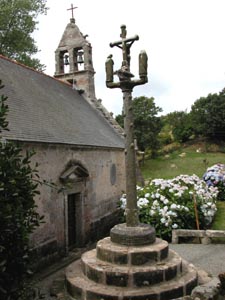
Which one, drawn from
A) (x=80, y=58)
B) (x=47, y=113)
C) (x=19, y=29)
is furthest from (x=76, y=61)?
(x=47, y=113)

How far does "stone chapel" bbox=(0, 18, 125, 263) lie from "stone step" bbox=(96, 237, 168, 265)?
1777 mm

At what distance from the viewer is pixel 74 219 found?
12.8 meters

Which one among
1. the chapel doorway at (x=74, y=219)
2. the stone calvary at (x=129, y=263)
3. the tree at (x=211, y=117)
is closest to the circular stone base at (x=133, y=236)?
the stone calvary at (x=129, y=263)

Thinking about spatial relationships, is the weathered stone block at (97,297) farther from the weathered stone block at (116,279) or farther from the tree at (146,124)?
the tree at (146,124)

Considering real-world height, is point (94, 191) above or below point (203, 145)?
below

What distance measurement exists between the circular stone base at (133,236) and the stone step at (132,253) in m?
0.10

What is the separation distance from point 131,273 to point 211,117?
33726 millimetres

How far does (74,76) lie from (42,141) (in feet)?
34.3

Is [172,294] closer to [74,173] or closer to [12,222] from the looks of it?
[12,222]

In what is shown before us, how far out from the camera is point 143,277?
6273mm

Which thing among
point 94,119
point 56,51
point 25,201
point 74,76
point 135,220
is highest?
point 56,51

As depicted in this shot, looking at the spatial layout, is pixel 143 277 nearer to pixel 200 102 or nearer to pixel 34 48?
pixel 34 48

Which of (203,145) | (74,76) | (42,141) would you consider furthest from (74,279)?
(203,145)

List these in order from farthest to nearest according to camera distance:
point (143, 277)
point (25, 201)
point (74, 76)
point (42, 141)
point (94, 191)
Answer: point (74, 76) < point (94, 191) < point (42, 141) < point (143, 277) < point (25, 201)
